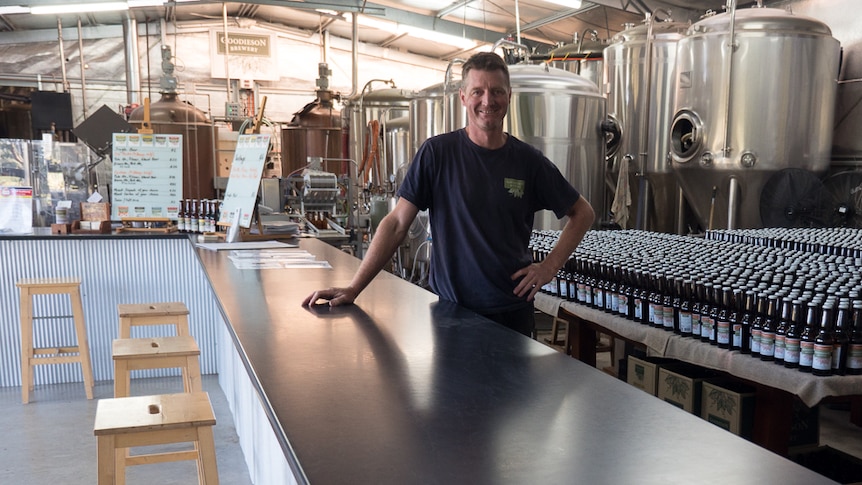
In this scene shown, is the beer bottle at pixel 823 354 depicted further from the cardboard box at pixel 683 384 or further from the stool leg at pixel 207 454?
the stool leg at pixel 207 454

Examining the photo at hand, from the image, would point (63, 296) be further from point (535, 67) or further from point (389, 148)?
point (389, 148)

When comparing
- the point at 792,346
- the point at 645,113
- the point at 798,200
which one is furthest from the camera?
the point at 645,113

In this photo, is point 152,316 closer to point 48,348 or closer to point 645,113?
point 48,348

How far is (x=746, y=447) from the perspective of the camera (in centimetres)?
106

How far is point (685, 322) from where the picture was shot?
2.77 metres

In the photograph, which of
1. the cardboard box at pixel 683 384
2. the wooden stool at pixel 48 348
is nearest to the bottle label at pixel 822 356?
the cardboard box at pixel 683 384

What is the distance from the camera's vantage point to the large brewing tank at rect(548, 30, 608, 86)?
26.9ft

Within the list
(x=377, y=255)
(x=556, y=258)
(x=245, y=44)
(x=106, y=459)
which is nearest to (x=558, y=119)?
(x=556, y=258)

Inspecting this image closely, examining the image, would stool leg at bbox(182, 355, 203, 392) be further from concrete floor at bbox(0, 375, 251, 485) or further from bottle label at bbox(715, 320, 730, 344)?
bottle label at bbox(715, 320, 730, 344)

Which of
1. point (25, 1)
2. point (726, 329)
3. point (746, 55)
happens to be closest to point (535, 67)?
point (746, 55)

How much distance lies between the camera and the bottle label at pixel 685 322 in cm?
276

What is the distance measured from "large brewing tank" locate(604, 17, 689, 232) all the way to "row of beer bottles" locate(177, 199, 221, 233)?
4.50 m

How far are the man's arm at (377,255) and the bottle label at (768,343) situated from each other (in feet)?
4.40

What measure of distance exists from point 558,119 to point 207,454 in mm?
4674
